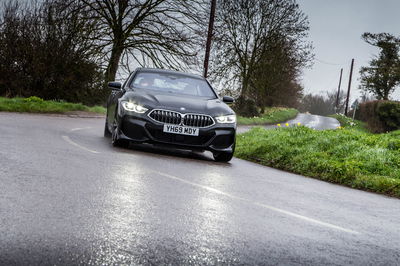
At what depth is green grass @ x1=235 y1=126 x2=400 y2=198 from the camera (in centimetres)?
1031

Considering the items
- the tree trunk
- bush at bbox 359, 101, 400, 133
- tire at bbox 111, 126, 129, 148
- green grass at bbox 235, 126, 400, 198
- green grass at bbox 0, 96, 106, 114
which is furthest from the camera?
bush at bbox 359, 101, 400, 133

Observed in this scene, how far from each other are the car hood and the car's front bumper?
0.88 feet

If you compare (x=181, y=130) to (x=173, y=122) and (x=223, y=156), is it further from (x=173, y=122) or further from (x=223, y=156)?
(x=223, y=156)

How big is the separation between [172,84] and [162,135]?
6.08 feet

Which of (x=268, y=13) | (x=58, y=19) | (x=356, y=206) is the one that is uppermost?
(x=268, y=13)

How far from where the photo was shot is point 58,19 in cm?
2547

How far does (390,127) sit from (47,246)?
30673mm

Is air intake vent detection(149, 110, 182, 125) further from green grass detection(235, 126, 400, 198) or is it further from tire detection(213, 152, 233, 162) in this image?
green grass detection(235, 126, 400, 198)

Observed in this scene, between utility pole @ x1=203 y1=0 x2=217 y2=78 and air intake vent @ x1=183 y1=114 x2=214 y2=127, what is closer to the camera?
air intake vent @ x1=183 y1=114 x2=214 y2=127

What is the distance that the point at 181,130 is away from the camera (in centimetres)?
1039

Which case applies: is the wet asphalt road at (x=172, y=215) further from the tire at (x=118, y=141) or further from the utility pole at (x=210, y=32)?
the utility pole at (x=210, y=32)

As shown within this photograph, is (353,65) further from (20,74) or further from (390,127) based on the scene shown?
(20,74)

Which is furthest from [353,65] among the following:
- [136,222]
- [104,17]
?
[136,222]

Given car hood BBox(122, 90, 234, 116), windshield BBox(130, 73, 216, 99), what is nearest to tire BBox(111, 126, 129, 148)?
car hood BBox(122, 90, 234, 116)
